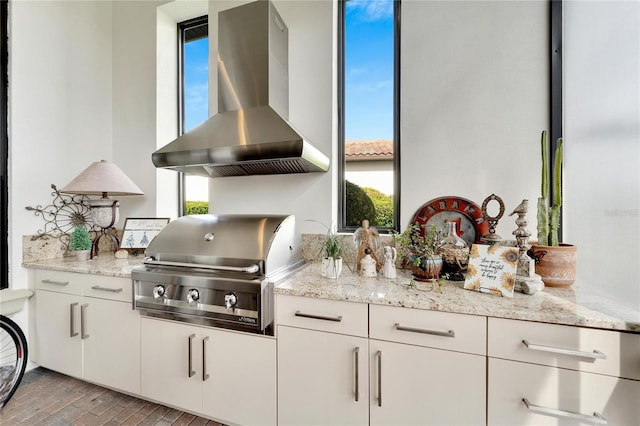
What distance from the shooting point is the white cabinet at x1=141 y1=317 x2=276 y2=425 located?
1.34 meters

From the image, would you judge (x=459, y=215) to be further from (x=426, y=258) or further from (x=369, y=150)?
(x=369, y=150)

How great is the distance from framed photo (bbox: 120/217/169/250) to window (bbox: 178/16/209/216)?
1.16ft

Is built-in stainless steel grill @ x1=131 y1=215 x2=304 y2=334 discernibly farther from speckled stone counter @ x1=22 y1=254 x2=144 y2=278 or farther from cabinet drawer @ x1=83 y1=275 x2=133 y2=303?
speckled stone counter @ x1=22 y1=254 x2=144 y2=278

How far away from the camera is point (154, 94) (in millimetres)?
2479

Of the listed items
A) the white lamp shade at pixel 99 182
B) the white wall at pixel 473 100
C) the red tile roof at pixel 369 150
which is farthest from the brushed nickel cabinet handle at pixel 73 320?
the white wall at pixel 473 100

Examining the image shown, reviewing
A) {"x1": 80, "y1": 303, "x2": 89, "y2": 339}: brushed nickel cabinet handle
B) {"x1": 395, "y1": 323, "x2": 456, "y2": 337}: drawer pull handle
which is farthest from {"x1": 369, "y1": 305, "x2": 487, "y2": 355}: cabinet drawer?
{"x1": 80, "y1": 303, "x2": 89, "y2": 339}: brushed nickel cabinet handle

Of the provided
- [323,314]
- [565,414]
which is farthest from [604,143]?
[323,314]

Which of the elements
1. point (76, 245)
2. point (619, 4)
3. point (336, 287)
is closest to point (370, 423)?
point (336, 287)

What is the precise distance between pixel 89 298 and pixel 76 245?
1.83ft

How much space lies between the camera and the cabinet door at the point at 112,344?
5.24 feet

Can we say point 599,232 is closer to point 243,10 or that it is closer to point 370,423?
point 370,423

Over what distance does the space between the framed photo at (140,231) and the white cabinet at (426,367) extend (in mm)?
2100

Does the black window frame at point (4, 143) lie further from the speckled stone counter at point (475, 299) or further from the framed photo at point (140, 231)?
the speckled stone counter at point (475, 299)

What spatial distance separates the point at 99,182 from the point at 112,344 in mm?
1211
